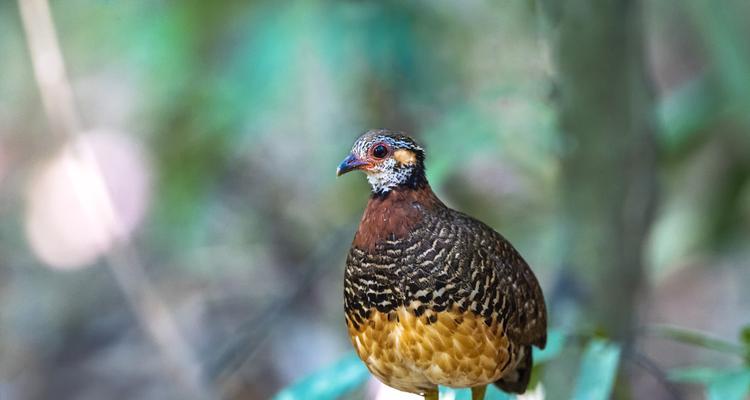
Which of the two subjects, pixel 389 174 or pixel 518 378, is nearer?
pixel 389 174

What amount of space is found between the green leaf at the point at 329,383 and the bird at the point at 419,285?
1.43ft

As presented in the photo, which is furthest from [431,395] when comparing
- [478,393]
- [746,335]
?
[746,335]

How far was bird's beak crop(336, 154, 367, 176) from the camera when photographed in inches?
91.4

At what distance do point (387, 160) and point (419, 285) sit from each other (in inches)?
11.6

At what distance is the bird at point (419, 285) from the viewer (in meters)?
2.29

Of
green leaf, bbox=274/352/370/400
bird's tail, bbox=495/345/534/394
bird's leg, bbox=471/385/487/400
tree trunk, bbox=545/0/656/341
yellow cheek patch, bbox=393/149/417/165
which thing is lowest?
bird's leg, bbox=471/385/487/400

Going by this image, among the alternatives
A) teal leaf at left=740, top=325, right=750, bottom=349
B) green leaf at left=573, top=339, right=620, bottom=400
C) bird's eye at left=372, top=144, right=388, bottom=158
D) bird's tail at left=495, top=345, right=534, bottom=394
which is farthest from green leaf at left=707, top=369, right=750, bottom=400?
bird's eye at left=372, top=144, right=388, bottom=158

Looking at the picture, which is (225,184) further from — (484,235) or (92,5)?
(484,235)

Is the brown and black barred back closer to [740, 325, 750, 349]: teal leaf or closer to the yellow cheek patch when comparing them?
the yellow cheek patch

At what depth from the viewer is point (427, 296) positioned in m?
2.28

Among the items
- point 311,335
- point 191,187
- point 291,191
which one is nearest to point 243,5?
point 191,187

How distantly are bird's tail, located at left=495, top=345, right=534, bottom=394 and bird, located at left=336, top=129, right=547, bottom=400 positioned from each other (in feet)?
0.74

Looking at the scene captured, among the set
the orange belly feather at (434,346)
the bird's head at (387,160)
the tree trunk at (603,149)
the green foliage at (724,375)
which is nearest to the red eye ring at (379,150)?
the bird's head at (387,160)

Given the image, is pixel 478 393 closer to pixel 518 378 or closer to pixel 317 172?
pixel 518 378
